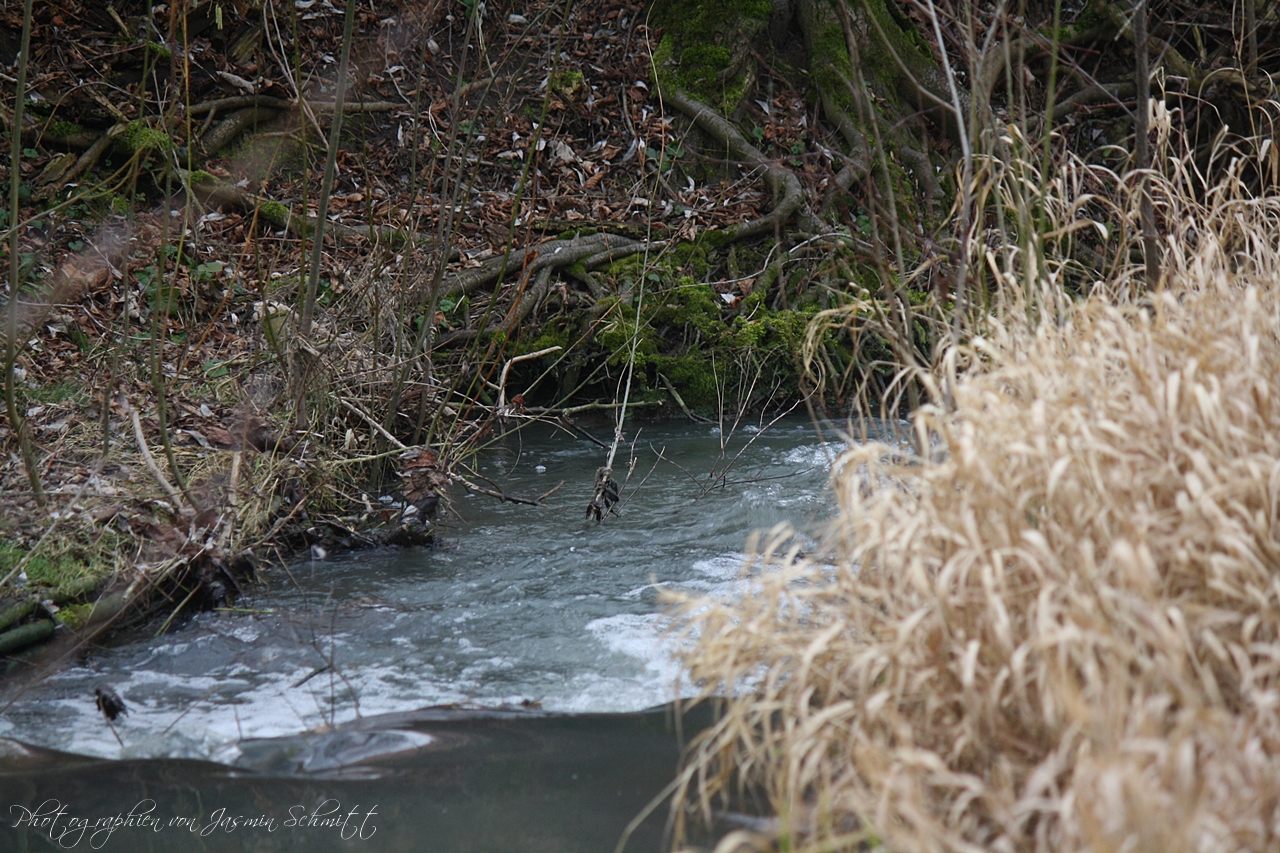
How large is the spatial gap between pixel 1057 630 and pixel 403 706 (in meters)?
1.99

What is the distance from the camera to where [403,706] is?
305 centimetres

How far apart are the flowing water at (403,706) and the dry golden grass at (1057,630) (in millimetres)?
407

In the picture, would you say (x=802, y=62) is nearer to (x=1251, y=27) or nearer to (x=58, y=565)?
(x=1251, y=27)

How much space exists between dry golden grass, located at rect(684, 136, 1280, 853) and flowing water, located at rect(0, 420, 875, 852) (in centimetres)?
41

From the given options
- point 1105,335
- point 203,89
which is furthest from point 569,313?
point 1105,335

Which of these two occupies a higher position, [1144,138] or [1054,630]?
[1144,138]

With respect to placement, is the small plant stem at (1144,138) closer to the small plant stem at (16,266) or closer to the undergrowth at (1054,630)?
the undergrowth at (1054,630)

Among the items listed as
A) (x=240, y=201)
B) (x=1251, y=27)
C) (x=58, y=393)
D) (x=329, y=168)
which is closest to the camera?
(x=329, y=168)

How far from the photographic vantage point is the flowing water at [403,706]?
8.28 feet

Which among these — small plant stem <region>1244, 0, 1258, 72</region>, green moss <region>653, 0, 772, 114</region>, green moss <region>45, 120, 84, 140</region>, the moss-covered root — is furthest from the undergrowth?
green moss <region>45, 120, 84, 140</region>

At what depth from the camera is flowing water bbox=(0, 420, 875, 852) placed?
252cm

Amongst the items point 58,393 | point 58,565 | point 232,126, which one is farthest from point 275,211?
point 58,565

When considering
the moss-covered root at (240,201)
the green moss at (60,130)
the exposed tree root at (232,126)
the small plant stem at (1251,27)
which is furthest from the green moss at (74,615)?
the small plant stem at (1251,27)

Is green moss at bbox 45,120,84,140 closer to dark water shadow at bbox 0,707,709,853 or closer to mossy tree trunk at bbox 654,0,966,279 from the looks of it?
mossy tree trunk at bbox 654,0,966,279
